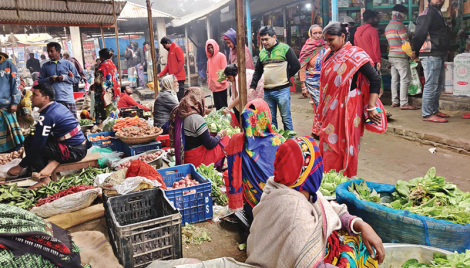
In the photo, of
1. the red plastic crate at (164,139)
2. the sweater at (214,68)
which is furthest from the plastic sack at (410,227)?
Result: the sweater at (214,68)

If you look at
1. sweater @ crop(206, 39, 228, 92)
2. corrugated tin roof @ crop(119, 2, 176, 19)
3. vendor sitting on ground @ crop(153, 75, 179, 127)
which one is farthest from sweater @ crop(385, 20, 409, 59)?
corrugated tin roof @ crop(119, 2, 176, 19)

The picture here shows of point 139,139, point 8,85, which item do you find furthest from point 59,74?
point 139,139

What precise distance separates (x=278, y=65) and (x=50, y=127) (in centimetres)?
333

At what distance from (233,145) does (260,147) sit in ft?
0.76

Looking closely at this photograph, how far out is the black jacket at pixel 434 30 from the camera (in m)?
6.41

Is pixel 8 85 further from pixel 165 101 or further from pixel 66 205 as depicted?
pixel 66 205

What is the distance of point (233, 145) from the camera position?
10.3 ft

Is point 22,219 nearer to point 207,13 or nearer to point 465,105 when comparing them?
point 465,105

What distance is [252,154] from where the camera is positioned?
3.10 m

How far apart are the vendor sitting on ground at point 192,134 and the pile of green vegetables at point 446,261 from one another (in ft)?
8.62

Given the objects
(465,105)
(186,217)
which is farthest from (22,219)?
(465,105)

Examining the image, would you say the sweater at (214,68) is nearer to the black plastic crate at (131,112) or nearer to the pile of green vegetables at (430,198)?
the black plastic crate at (131,112)

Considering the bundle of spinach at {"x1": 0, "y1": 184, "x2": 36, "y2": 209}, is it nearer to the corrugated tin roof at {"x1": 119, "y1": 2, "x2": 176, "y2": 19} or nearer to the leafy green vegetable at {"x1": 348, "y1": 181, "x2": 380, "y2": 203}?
the leafy green vegetable at {"x1": 348, "y1": 181, "x2": 380, "y2": 203}

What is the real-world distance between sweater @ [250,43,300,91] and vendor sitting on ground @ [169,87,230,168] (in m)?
1.65
